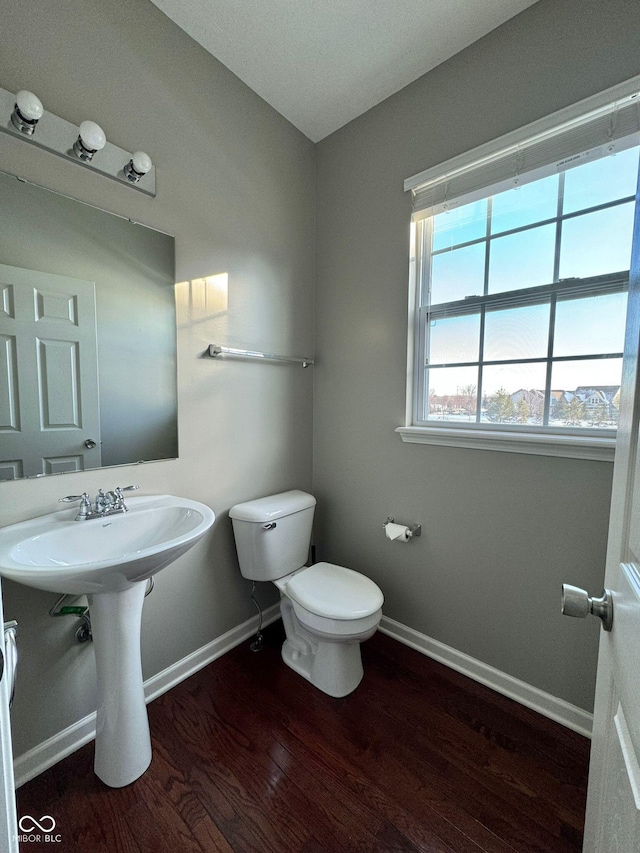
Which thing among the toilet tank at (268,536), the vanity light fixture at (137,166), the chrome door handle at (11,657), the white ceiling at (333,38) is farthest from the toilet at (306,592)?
the white ceiling at (333,38)

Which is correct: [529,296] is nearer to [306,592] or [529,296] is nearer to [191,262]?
[191,262]

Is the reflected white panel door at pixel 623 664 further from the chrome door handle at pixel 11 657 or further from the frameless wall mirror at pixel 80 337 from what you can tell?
the frameless wall mirror at pixel 80 337

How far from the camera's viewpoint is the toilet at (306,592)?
1.40m

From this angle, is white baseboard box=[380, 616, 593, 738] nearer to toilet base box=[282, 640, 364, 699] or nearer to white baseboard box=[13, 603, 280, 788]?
toilet base box=[282, 640, 364, 699]

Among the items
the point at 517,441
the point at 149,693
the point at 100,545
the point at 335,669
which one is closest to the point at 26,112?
the point at 100,545

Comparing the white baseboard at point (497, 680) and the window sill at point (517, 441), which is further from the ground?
the window sill at point (517, 441)

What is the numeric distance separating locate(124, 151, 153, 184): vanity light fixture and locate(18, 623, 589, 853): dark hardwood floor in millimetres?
2018

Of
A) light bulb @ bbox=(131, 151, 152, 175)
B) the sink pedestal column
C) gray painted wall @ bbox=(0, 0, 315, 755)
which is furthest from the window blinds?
the sink pedestal column

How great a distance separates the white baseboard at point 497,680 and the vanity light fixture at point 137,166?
2.21 meters

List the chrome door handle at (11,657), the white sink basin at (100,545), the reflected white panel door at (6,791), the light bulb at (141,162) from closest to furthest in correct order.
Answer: the reflected white panel door at (6,791), the chrome door handle at (11,657), the white sink basin at (100,545), the light bulb at (141,162)

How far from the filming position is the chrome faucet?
3.77 ft

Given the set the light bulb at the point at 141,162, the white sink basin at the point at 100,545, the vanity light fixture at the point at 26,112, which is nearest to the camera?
the white sink basin at the point at 100,545

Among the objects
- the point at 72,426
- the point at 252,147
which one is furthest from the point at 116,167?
the point at 72,426

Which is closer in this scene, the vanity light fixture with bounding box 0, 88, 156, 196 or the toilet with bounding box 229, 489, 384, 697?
the vanity light fixture with bounding box 0, 88, 156, 196
